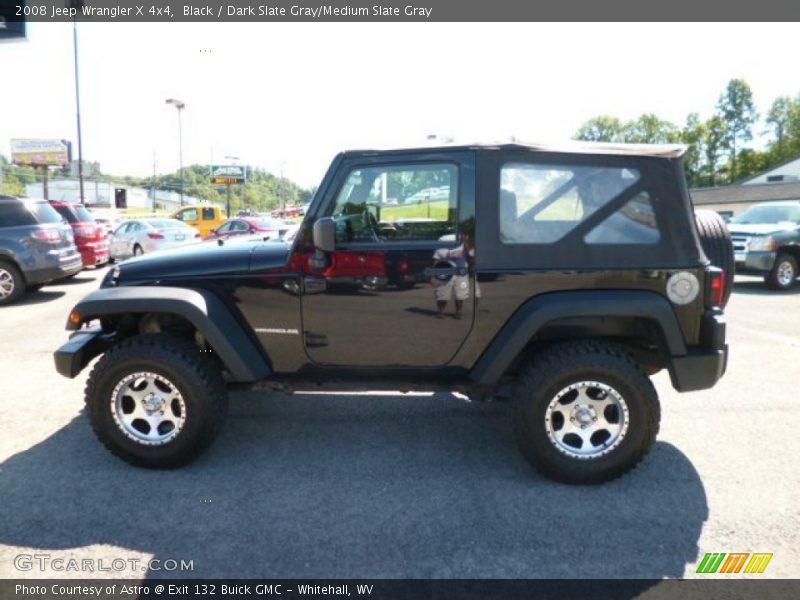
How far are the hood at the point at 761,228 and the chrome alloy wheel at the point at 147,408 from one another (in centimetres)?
1154

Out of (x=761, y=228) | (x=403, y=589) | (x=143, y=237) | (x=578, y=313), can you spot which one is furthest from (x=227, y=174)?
(x=403, y=589)

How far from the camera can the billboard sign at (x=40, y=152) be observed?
49.0m

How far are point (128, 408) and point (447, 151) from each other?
2.59m

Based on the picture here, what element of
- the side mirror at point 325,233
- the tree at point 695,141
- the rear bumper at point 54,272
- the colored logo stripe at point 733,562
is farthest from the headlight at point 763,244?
the tree at point 695,141

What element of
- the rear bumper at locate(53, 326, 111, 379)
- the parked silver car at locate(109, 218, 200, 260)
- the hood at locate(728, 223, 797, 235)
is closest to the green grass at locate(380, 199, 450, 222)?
the rear bumper at locate(53, 326, 111, 379)

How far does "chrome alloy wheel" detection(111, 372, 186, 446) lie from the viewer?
327 centimetres

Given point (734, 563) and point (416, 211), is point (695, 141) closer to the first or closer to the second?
point (416, 211)

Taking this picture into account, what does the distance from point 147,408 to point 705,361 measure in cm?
345

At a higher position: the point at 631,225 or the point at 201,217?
the point at 201,217

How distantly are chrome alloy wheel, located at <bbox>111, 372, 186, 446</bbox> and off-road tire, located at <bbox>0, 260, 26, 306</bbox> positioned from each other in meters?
7.38

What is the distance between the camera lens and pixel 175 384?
3.22m

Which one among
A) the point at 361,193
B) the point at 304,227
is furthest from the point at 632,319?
the point at 304,227

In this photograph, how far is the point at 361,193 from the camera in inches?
130

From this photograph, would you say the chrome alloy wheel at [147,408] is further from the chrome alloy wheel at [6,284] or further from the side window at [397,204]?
the chrome alloy wheel at [6,284]
